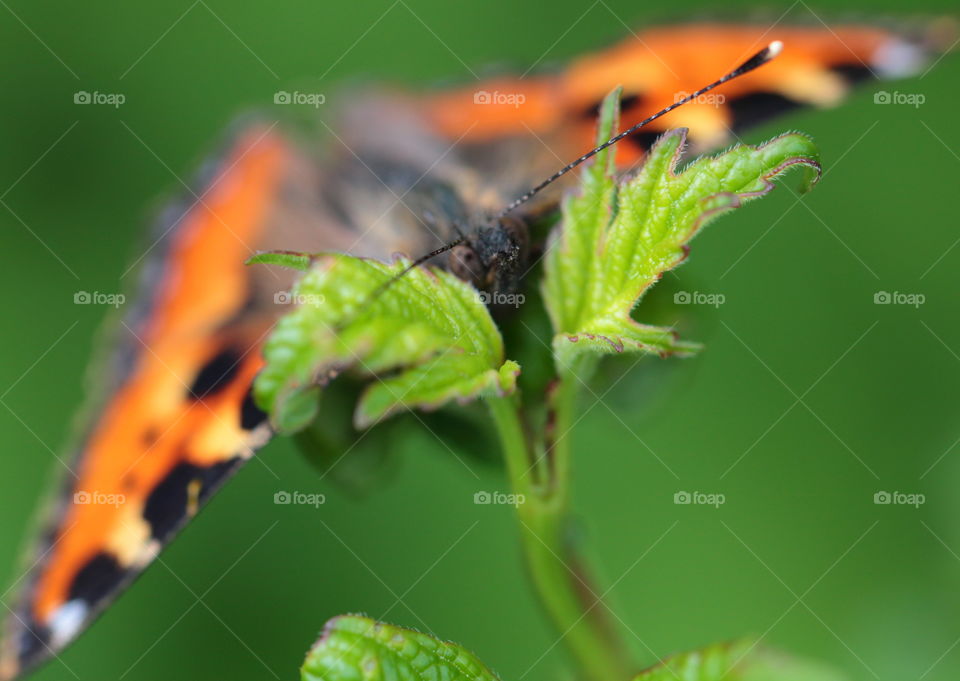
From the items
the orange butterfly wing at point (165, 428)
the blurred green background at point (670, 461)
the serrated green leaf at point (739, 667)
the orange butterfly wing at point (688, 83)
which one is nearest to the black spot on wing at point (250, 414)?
the orange butterfly wing at point (165, 428)

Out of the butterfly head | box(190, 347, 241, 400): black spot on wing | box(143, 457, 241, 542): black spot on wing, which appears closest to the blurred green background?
box(190, 347, 241, 400): black spot on wing

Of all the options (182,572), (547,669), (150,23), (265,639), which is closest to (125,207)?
(150,23)

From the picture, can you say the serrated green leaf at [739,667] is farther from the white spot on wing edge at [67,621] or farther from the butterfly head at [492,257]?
the white spot on wing edge at [67,621]

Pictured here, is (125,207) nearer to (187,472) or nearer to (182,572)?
(182,572)

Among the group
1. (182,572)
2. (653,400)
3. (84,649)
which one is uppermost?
(653,400)

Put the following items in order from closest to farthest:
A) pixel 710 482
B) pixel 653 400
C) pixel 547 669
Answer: pixel 653 400
pixel 547 669
pixel 710 482

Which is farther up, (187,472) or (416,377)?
(416,377)

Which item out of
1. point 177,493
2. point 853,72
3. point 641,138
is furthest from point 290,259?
point 853,72
